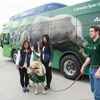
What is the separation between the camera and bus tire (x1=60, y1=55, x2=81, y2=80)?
538cm

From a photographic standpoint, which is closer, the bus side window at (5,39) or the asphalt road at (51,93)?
the asphalt road at (51,93)

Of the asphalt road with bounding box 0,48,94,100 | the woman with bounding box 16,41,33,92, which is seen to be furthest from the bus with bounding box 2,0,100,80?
the woman with bounding box 16,41,33,92

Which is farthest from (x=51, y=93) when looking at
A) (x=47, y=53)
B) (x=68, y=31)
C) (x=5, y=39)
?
(x=5, y=39)

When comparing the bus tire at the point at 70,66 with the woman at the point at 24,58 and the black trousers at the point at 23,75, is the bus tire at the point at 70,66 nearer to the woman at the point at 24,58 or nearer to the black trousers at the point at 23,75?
the woman at the point at 24,58

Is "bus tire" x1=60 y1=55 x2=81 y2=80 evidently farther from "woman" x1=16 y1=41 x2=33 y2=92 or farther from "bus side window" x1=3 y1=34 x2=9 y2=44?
"bus side window" x1=3 y1=34 x2=9 y2=44

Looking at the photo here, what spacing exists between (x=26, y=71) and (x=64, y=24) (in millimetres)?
2374

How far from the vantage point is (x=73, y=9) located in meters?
5.38

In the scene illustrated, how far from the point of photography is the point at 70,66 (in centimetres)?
578

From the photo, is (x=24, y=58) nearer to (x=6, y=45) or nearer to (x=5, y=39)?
(x=6, y=45)

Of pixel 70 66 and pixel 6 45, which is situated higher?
pixel 6 45

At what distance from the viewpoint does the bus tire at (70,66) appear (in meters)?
5.38

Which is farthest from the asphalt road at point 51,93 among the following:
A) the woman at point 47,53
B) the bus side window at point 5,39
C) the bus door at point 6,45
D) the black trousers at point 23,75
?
the bus side window at point 5,39

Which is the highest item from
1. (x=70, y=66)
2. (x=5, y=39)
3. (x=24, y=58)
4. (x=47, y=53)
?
(x=5, y=39)

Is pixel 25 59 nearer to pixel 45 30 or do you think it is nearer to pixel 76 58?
pixel 76 58
